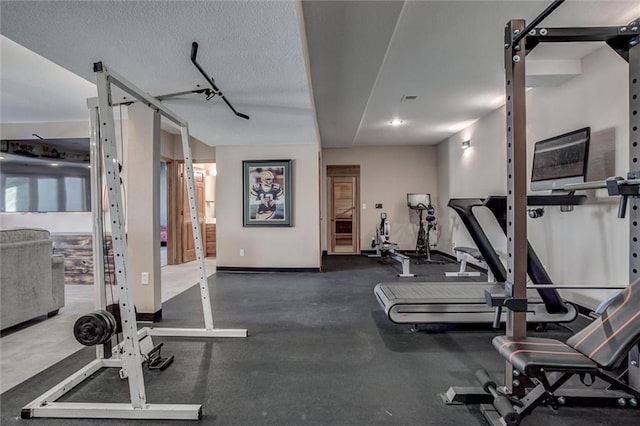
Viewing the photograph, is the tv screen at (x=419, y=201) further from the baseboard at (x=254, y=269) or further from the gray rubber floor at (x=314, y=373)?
the gray rubber floor at (x=314, y=373)

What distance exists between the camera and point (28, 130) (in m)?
5.14

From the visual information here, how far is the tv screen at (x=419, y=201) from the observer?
22.9 feet

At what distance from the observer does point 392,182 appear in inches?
295

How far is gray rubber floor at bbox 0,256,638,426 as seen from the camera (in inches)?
65.4

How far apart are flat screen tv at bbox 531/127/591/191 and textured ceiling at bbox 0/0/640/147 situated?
27.7 inches

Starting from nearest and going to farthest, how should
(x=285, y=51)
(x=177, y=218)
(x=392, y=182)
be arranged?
(x=285, y=51)
(x=177, y=218)
(x=392, y=182)

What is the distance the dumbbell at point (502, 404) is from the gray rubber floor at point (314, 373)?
14 centimetres

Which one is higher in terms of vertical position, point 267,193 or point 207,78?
point 207,78

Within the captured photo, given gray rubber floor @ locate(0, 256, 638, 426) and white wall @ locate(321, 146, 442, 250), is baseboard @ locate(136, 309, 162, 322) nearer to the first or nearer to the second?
gray rubber floor @ locate(0, 256, 638, 426)

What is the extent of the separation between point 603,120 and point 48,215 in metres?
7.64

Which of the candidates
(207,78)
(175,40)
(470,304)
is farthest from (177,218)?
(470,304)

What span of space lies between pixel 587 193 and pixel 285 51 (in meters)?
3.38

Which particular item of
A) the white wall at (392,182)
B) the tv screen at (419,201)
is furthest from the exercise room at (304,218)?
the white wall at (392,182)

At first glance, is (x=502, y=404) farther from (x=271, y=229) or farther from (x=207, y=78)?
(x=271, y=229)
